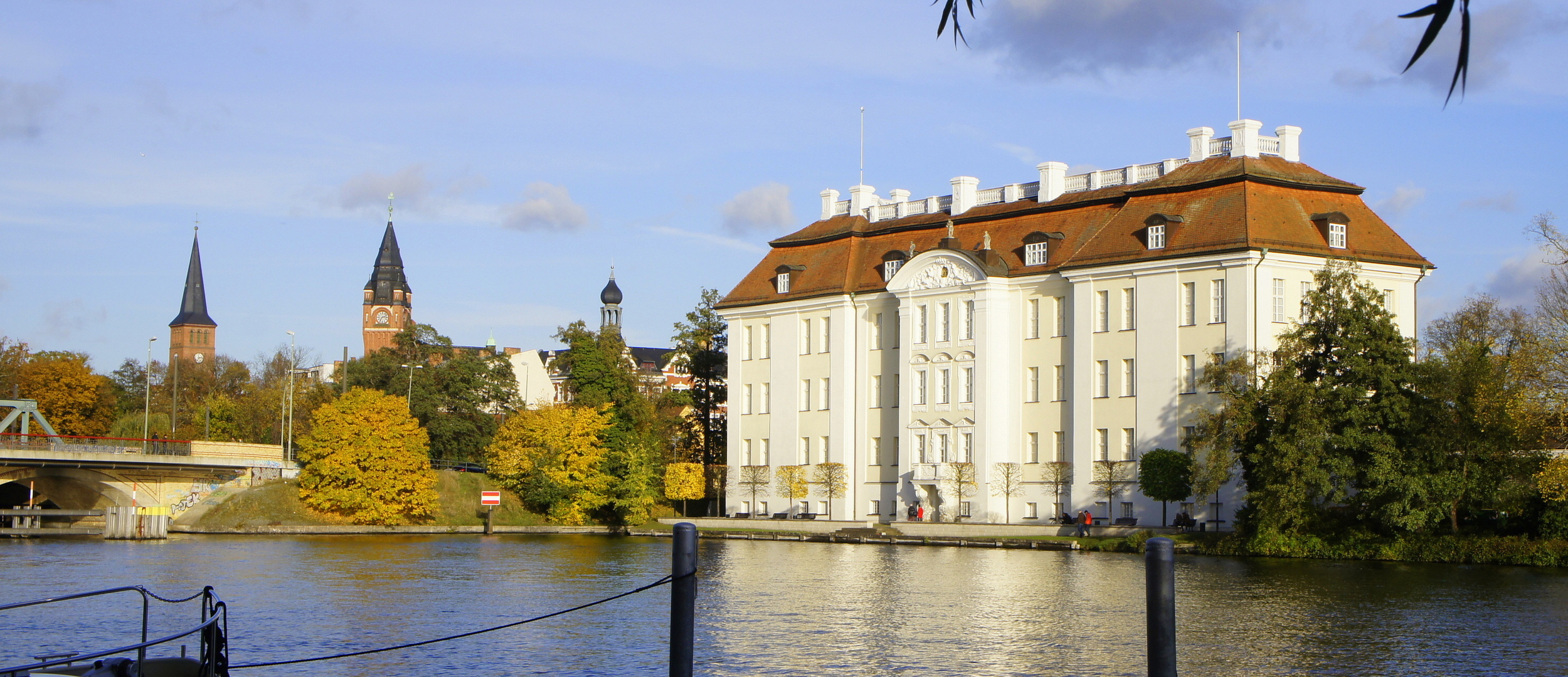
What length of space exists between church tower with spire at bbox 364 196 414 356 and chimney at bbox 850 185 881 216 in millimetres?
112745

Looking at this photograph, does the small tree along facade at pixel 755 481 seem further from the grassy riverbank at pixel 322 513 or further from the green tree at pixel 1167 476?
the green tree at pixel 1167 476

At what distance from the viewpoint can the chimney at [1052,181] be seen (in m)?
77.6

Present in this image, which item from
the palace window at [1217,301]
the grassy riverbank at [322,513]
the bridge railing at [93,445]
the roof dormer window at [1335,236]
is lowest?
the grassy riverbank at [322,513]

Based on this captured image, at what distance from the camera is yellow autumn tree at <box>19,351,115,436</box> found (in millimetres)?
99062

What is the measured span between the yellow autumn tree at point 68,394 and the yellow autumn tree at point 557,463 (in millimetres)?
32554

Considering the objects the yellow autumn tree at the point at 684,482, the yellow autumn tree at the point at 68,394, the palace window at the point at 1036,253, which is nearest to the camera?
the palace window at the point at 1036,253

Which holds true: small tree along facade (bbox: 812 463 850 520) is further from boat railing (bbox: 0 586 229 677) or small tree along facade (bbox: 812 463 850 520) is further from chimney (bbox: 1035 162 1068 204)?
boat railing (bbox: 0 586 229 677)

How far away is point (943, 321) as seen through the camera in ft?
256

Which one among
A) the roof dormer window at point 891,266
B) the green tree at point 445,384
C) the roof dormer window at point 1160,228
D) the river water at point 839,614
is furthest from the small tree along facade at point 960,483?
the green tree at point 445,384

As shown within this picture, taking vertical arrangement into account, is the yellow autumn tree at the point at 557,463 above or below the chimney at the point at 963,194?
below

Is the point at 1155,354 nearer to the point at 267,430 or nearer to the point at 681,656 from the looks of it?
the point at 681,656

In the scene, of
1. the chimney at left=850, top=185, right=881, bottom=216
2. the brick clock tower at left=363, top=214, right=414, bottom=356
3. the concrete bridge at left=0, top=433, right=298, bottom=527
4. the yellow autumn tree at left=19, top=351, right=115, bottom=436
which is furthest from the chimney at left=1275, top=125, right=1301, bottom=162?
the brick clock tower at left=363, top=214, right=414, bottom=356

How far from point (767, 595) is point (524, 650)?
11937mm

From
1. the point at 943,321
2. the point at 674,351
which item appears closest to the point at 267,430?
the point at 674,351
